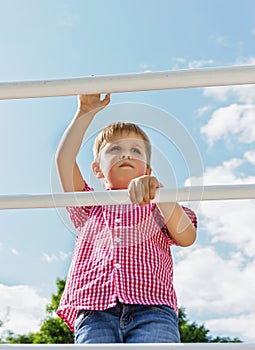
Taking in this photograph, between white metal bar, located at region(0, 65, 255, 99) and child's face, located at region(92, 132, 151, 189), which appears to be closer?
white metal bar, located at region(0, 65, 255, 99)

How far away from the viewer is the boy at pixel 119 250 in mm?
1544

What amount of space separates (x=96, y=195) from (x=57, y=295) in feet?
57.0

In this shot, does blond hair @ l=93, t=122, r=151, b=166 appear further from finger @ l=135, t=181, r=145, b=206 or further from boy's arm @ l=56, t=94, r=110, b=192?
finger @ l=135, t=181, r=145, b=206

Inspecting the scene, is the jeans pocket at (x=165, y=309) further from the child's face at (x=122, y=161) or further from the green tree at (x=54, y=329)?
the green tree at (x=54, y=329)

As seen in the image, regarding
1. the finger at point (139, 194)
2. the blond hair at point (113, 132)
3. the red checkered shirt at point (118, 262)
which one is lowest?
the finger at point (139, 194)

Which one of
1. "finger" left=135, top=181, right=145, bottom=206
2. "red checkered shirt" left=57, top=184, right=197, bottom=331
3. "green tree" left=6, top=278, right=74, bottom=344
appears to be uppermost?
"green tree" left=6, top=278, right=74, bottom=344

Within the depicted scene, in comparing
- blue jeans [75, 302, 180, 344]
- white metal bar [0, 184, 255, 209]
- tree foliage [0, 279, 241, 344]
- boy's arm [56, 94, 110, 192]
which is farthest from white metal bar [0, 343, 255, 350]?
tree foliage [0, 279, 241, 344]

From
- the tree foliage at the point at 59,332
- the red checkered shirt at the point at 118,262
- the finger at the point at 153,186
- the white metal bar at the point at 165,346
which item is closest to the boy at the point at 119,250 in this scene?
the red checkered shirt at the point at 118,262

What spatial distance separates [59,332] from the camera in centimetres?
1781

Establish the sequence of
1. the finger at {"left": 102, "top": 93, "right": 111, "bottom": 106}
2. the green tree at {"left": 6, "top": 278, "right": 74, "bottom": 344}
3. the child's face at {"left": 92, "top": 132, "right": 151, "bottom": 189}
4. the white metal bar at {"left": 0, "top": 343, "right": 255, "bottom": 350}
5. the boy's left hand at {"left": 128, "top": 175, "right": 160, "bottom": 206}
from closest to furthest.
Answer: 1. the white metal bar at {"left": 0, "top": 343, "right": 255, "bottom": 350}
2. the boy's left hand at {"left": 128, "top": 175, "right": 160, "bottom": 206}
3. the finger at {"left": 102, "top": 93, "right": 111, "bottom": 106}
4. the child's face at {"left": 92, "top": 132, "right": 151, "bottom": 189}
5. the green tree at {"left": 6, "top": 278, "right": 74, "bottom": 344}

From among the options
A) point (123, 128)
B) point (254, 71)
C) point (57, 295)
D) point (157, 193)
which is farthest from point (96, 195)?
point (57, 295)

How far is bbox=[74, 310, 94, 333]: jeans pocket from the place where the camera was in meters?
1.58

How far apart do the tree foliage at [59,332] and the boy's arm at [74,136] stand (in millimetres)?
15763

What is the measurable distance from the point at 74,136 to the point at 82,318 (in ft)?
1.53
